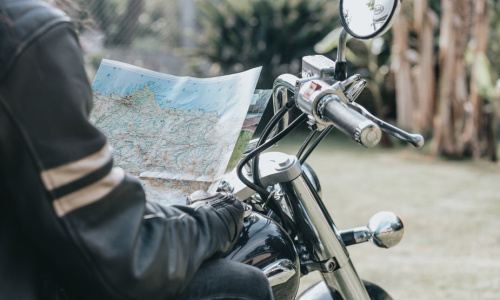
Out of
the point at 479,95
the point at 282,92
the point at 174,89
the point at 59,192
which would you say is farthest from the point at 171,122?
the point at 479,95

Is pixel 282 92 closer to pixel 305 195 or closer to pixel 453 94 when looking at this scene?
pixel 305 195

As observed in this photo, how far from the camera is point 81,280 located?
2.75 feet

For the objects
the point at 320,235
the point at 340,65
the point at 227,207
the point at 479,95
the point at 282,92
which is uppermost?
the point at 340,65

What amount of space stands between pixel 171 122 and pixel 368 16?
1.65 feet

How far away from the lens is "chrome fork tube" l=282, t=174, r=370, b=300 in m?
1.21

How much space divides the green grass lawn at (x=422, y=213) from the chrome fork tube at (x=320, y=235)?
1602mm

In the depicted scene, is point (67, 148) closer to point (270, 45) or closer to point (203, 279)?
point (203, 279)

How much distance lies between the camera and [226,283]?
0.98 metres

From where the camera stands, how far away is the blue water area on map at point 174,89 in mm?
1223

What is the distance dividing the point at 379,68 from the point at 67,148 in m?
7.69

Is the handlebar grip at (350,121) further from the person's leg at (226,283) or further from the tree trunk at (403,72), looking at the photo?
the tree trunk at (403,72)

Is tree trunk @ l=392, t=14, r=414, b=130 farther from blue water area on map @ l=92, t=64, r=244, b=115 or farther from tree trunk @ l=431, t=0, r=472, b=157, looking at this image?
blue water area on map @ l=92, t=64, r=244, b=115

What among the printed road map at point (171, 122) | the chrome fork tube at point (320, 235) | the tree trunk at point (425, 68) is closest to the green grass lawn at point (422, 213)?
the tree trunk at point (425, 68)

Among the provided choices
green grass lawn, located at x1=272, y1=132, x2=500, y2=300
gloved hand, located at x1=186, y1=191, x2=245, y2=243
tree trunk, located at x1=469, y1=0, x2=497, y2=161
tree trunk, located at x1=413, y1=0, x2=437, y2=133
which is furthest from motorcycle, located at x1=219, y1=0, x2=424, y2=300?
tree trunk, located at x1=413, y1=0, x2=437, y2=133
